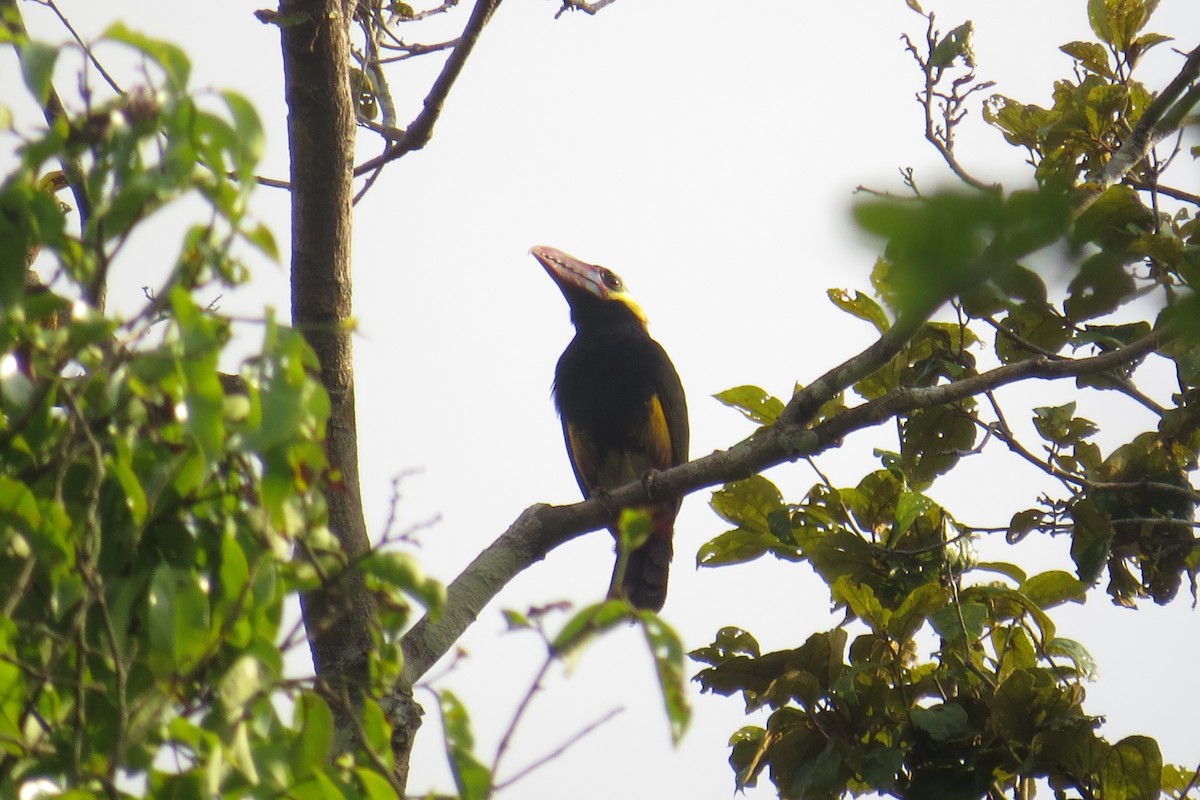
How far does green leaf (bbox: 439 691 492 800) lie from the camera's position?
1.16 metres

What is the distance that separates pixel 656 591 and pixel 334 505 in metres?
3.13

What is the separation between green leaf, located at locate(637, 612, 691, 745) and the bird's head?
5164 millimetres

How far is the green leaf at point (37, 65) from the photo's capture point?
0.99m

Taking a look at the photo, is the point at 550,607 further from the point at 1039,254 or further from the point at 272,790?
the point at 1039,254

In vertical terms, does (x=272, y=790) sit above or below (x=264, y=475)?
below

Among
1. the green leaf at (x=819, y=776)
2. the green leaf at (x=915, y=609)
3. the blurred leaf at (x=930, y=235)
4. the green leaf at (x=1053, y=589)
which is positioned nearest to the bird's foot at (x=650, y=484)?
the green leaf at (x=915, y=609)

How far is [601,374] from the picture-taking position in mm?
5695

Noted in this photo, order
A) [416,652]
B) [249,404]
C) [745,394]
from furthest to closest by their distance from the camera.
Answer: [745,394]
[416,652]
[249,404]

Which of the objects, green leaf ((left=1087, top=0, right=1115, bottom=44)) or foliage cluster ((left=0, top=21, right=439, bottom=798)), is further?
Result: green leaf ((left=1087, top=0, right=1115, bottom=44))

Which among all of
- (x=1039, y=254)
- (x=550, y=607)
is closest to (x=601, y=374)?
(x=550, y=607)

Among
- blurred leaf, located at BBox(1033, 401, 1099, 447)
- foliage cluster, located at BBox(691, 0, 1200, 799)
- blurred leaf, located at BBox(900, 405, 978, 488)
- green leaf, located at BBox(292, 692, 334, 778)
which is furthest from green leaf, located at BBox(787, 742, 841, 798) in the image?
green leaf, located at BBox(292, 692, 334, 778)

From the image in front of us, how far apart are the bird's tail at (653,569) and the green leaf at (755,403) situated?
2220mm

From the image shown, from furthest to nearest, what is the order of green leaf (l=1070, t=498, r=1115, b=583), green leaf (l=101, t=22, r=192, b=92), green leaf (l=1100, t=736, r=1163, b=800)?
1. green leaf (l=1070, t=498, r=1115, b=583)
2. green leaf (l=1100, t=736, r=1163, b=800)
3. green leaf (l=101, t=22, r=192, b=92)

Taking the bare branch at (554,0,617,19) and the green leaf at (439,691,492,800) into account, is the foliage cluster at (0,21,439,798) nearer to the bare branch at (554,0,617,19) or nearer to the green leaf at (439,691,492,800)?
the green leaf at (439,691,492,800)
